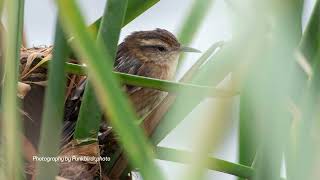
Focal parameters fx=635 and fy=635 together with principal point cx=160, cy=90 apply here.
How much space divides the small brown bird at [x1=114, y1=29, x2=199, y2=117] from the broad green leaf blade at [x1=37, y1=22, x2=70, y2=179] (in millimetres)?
2295

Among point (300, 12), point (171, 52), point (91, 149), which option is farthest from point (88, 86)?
point (171, 52)

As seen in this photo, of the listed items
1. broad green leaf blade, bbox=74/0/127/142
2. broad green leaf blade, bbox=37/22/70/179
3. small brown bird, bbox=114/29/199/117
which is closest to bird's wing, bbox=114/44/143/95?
small brown bird, bbox=114/29/199/117

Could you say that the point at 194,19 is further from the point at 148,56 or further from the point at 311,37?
the point at 148,56

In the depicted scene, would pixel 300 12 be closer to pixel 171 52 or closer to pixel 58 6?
pixel 58 6

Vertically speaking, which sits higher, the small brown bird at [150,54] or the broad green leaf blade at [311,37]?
the small brown bird at [150,54]

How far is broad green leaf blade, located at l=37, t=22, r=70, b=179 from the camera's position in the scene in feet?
4.33

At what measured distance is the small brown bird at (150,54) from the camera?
3.83 m

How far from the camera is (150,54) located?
13.3 feet

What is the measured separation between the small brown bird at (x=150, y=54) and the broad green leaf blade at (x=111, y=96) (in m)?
2.71

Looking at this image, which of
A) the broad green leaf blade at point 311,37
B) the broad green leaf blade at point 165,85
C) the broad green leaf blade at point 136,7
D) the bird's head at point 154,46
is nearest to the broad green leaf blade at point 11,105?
the broad green leaf blade at point 165,85

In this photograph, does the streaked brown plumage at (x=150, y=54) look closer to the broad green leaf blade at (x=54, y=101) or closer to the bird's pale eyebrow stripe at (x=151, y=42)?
the bird's pale eyebrow stripe at (x=151, y=42)

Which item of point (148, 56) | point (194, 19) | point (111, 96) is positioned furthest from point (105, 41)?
point (148, 56)

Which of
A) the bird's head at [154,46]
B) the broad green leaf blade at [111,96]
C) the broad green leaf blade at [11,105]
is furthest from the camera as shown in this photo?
the bird's head at [154,46]

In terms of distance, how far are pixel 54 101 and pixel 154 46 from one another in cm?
276
